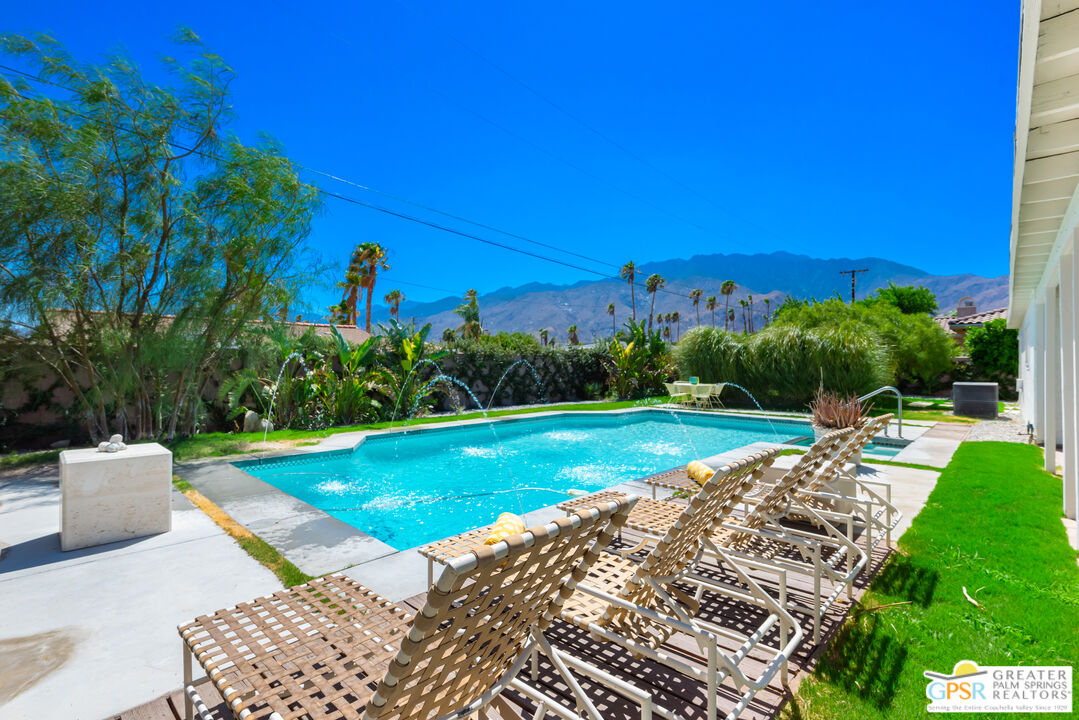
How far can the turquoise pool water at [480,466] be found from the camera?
6.25 m

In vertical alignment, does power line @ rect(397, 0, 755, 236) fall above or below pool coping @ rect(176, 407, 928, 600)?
above

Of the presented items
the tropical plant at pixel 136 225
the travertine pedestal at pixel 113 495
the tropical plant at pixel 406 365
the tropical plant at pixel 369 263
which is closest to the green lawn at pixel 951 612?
the travertine pedestal at pixel 113 495

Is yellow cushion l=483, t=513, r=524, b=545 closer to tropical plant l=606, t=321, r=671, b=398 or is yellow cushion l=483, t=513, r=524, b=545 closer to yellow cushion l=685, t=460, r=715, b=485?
yellow cushion l=685, t=460, r=715, b=485

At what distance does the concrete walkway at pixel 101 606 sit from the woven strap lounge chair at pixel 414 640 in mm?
678

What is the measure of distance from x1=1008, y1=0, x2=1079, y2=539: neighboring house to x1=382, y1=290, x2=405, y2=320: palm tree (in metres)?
47.2

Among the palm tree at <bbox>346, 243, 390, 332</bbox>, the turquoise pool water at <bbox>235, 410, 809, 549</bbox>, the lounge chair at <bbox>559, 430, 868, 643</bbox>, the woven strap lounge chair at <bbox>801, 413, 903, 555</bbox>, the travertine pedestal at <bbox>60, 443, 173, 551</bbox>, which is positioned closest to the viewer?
the lounge chair at <bbox>559, 430, 868, 643</bbox>

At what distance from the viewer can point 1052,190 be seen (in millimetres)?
4180

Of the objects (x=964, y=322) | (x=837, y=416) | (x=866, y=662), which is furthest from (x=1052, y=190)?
(x=964, y=322)

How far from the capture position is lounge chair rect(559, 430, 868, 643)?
273cm

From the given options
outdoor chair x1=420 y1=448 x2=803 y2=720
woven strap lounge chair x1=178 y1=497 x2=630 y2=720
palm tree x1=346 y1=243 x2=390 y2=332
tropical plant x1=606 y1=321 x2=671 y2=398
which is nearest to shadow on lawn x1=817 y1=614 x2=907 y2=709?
outdoor chair x1=420 y1=448 x2=803 y2=720

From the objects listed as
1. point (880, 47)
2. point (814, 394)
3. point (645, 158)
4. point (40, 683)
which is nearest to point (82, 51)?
point (40, 683)

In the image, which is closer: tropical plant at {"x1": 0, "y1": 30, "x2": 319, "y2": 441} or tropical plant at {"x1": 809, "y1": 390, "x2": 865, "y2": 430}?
tropical plant at {"x1": 0, "y1": 30, "x2": 319, "y2": 441}

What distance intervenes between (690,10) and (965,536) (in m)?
24.9

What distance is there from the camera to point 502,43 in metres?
20.2
